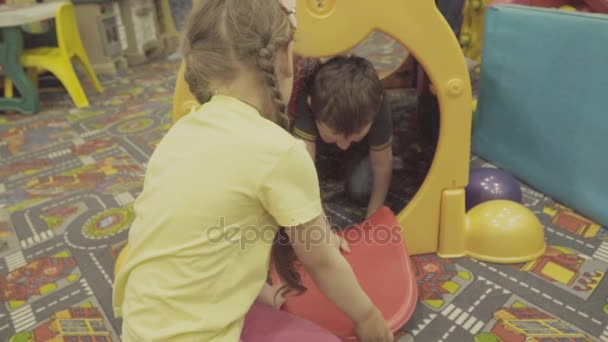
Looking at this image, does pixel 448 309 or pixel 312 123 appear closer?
pixel 448 309

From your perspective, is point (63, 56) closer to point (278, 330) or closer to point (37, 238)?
point (37, 238)

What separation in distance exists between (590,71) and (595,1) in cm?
Answer: 37

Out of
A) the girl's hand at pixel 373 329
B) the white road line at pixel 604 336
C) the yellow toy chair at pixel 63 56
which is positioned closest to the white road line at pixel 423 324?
the girl's hand at pixel 373 329

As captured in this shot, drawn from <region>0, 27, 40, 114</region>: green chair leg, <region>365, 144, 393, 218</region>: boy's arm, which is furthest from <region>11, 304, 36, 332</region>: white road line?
<region>0, 27, 40, 114</region>: green chair leg

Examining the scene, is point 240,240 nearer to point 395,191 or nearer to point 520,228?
point 520,228

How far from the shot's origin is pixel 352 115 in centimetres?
90

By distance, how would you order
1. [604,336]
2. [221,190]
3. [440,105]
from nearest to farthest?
1. [221,190]
2. [604,336]
3. [440,105]

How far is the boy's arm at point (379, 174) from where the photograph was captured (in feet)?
3.54

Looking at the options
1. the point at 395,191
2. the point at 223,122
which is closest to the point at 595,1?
the point at 395,191

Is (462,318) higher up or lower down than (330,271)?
lower down

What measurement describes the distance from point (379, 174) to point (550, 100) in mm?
439

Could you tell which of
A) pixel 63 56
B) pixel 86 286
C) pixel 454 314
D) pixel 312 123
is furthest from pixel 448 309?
pixel 63 56

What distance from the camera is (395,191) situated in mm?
1268

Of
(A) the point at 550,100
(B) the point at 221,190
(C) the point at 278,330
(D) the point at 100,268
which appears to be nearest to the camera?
(B) the point at 221,190
